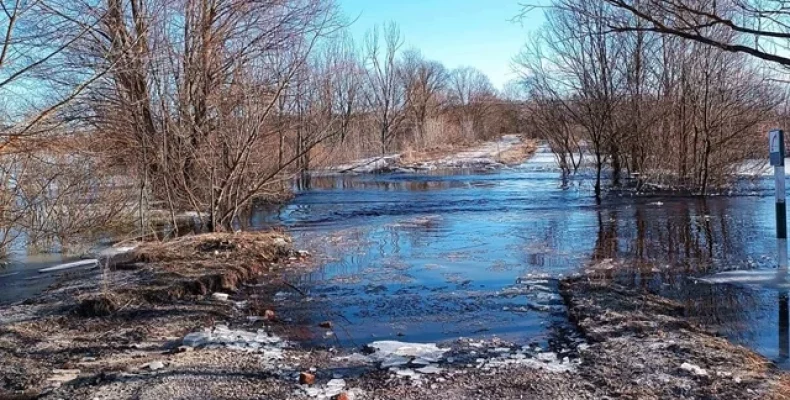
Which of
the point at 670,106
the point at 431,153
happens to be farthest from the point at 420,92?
the point at 670,106

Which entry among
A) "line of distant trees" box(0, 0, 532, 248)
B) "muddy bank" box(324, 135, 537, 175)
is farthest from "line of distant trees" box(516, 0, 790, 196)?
"muddy bank" box(324, 135, 537, 175)

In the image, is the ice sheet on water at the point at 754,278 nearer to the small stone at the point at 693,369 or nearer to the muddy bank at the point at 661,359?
the muddy bank at the point at 661,359

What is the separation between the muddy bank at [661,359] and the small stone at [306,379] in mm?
1871

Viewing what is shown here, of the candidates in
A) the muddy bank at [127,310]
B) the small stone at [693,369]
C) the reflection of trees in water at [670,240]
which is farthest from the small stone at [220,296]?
the reflection of trees in water at [670,240]

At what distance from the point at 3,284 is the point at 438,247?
6.74 m

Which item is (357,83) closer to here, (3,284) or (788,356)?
(3,284)

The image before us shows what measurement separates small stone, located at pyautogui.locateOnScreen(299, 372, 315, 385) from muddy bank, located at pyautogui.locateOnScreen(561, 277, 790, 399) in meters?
1.87

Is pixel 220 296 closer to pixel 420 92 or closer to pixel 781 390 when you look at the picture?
pixel 781 390

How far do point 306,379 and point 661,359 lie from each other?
2551 mm

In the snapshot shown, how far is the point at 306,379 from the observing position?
435 cm

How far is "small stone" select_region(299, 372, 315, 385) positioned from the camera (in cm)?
433

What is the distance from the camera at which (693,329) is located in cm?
546

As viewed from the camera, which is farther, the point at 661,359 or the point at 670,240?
the point at 670,240

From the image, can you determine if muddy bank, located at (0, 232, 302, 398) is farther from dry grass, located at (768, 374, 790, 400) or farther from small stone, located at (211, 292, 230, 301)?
dry grass, located at (768, 374, 790, 400)
